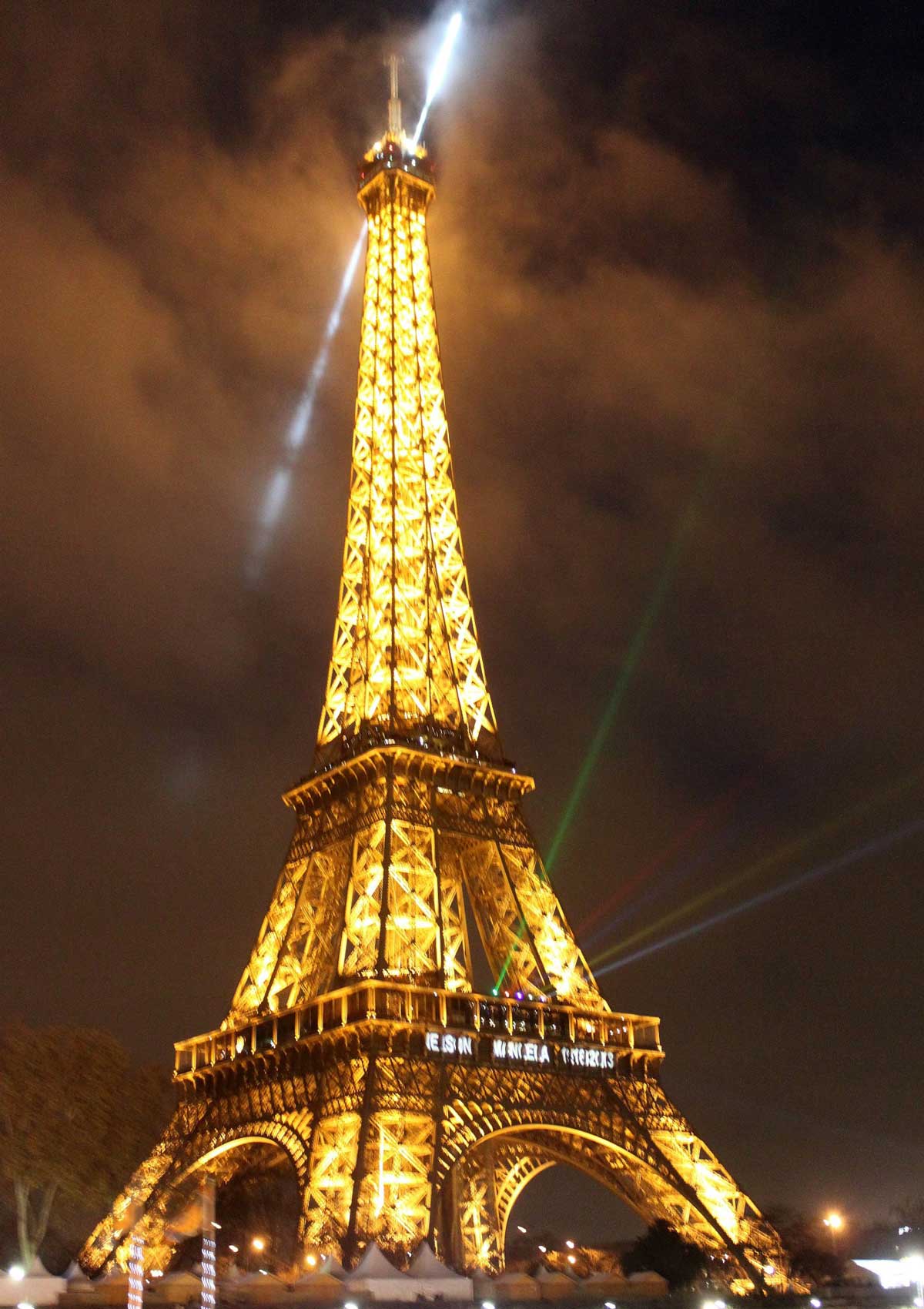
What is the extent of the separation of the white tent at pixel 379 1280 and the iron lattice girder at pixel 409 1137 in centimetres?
200

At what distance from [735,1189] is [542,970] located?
864 centimetres

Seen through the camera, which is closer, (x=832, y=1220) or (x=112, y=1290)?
(x=112, y=1290)

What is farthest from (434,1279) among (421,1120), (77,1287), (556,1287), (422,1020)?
(77,1287)

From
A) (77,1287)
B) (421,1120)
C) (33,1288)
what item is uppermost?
(421,1120)

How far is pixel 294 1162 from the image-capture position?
36.6 meters

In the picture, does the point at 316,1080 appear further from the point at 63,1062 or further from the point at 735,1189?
the point at 735,1189

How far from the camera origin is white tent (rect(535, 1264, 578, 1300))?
3444cm

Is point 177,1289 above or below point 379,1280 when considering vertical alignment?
above

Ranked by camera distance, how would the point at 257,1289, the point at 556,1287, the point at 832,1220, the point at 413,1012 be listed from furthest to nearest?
the point at 832,1220 < the point at 413,1012 < the point at 556,1287 < the point at 257,1289

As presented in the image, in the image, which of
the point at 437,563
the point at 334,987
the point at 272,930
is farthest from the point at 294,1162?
the point at 437,563

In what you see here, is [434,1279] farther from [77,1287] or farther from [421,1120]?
[77,1287]

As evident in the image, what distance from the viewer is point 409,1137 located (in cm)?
3562

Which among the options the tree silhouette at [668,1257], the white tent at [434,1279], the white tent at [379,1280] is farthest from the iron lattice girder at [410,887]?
the white tent at [379,1280]

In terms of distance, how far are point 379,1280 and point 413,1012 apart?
8.53m
